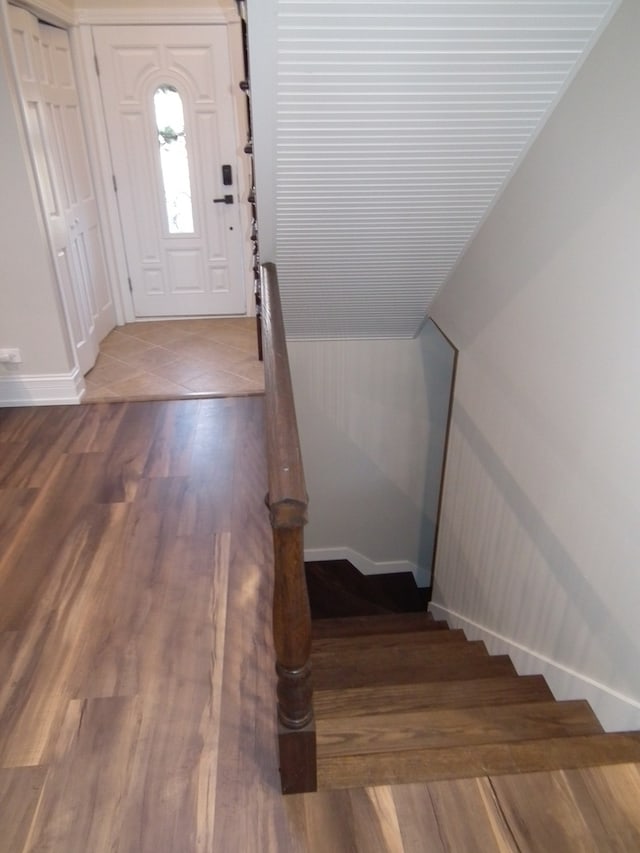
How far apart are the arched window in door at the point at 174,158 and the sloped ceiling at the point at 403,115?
1.43m

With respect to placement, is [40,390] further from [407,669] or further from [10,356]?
[407,669]

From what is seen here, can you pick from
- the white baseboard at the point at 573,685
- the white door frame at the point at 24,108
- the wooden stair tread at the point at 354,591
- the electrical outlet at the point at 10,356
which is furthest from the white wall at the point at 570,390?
the electrical outlet at the point at 10,356

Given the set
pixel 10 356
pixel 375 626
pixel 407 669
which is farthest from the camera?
pixel 375 626

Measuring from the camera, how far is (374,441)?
15.5ft

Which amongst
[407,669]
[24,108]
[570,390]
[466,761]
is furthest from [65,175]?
Result: [466,761]

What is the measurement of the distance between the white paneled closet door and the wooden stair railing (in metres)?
Answer: 2.31

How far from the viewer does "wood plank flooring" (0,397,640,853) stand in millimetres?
1373

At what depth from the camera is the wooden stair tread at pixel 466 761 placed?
4.80 ft

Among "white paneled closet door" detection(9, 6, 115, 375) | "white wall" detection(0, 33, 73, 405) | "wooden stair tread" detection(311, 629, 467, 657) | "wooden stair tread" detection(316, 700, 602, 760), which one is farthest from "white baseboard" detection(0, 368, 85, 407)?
"wooden stair tread" detection(316, 700, 602, 760)

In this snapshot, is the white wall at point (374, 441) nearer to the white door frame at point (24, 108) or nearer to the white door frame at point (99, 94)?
the white door frame at point (99, 94)

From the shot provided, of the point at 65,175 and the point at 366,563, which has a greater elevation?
the point at 65,175

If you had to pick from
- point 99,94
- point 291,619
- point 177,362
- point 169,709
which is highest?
point 99,94

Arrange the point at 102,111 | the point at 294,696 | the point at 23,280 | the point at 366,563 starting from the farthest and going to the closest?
the point at 366,563
the point at 102,111
the point at 23,280
the point at 294,696

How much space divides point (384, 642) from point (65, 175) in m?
3.15
